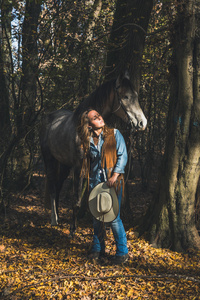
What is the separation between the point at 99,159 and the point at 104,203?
1.98ft

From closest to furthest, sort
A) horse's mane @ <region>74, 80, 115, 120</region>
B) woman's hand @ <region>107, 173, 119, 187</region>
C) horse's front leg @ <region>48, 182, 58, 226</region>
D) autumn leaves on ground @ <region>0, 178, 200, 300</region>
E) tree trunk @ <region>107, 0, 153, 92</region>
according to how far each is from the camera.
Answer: autumn leaves on ground @ <region>0, 178, 200, 300</region> < woman's hand @ <region>107, 173, 119, 187</region> < horse's mane @ <region>74, 80, 115, 120</region> < tree trunk @ <region>107, 0, 153, 92</region> < horse's front leg @ <region>48, 182, 58, 226</region>

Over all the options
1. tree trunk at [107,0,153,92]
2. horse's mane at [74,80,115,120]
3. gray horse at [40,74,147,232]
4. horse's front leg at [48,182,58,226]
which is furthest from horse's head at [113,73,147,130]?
horse's front leg at [48,182,58,226]

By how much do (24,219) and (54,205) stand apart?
0.79 meters

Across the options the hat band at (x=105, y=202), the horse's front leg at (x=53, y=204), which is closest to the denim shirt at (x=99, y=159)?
the hat band at (x=105, y=202)

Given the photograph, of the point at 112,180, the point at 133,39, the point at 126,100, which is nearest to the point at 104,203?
the point at 112,180

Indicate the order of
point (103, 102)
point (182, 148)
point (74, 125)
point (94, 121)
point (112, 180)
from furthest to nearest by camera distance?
point (74, 125)
point (103, 102)
point (182, 148)
point (94, 121)
point (112, 180)

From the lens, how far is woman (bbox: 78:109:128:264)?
12.9 feet

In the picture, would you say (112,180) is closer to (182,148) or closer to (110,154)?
(110,154)

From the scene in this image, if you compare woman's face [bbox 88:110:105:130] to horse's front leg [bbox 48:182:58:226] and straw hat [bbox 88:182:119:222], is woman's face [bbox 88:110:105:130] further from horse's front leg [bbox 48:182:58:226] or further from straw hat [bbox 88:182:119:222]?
horse's front leg [bbox 48:182:58:226]

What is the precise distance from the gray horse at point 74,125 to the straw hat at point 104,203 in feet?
3.77

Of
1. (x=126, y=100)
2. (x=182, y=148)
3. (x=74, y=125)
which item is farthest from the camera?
(x=74, y=125)

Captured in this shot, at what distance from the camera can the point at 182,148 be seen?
4613 millimetres

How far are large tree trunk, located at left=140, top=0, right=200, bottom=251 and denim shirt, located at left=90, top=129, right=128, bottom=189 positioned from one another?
3.61 ft

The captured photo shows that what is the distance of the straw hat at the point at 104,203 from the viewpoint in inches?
151
